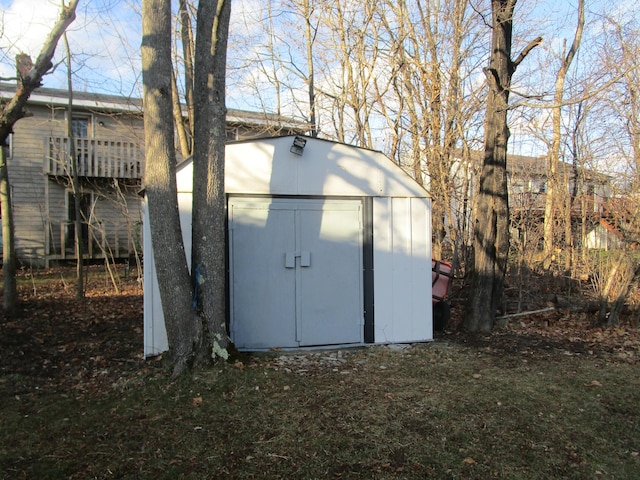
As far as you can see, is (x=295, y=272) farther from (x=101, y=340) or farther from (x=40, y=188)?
(x=40, y=188)

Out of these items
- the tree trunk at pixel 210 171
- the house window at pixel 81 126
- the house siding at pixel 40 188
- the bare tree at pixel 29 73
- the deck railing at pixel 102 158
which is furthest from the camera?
the house window at pixel 81 126

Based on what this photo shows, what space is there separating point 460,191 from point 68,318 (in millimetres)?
8631

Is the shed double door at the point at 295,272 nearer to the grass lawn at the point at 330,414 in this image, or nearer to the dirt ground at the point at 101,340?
the grass lawn at the point at 330,414

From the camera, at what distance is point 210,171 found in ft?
16.1

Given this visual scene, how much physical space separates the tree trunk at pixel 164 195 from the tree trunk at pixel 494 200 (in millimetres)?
4659

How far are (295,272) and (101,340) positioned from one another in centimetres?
318

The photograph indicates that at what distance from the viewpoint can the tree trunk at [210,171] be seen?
16.0 feet

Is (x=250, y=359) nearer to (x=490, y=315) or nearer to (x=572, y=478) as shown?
(x=572, y=478)

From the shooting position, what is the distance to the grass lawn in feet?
10.3

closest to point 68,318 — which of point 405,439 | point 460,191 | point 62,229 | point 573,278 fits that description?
point 405,439

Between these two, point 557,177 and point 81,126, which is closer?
point 557,177

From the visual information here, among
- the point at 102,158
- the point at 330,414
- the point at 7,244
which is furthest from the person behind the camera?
the point at 102,158

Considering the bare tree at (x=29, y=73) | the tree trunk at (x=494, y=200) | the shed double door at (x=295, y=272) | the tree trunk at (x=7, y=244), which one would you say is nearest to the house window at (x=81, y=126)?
the tree trunk at (x=7, y=244)

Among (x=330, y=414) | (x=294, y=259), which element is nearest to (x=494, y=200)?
(x=294, y=259)
